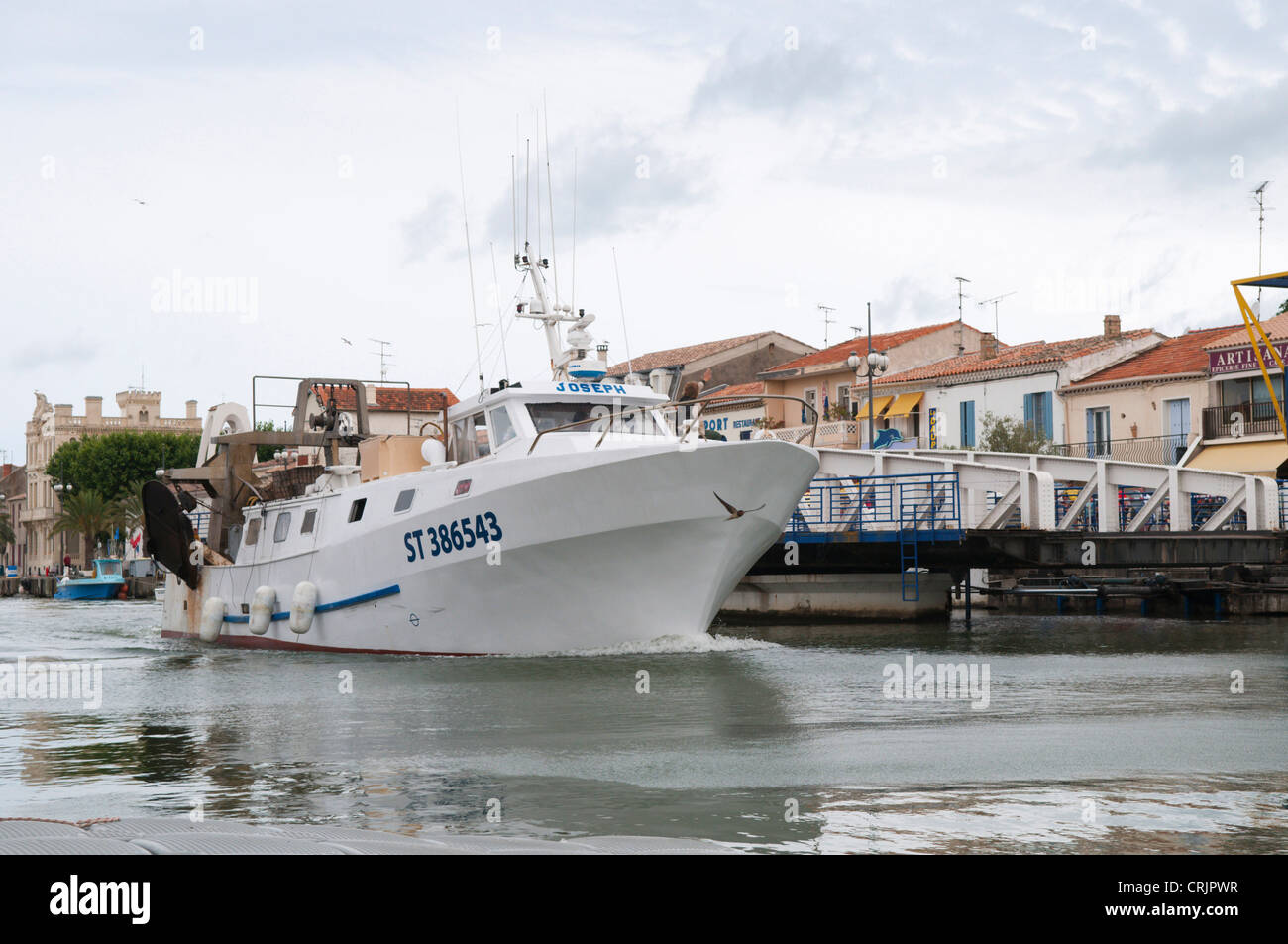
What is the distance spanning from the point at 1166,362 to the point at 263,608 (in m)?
33.9

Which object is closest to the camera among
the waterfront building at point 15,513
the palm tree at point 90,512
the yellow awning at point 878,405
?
the yellow awning at point 878,405

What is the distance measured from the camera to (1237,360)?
42500 mm

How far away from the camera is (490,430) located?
20719 millimetres

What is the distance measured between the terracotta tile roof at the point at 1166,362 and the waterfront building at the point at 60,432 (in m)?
72.4

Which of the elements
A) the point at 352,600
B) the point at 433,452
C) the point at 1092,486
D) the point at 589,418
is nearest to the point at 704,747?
the point at 589,418

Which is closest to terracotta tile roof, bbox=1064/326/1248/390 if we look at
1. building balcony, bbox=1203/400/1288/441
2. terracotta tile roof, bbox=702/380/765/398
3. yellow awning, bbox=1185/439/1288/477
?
building balcony, bbox=1203/400/1288/441

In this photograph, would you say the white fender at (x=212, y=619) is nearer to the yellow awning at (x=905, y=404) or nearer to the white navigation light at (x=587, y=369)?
the white navigation light at (x=587, y=369)

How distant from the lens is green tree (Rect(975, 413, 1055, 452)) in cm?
4659

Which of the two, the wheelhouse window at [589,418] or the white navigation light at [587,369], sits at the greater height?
the white navigation light at [587,369]

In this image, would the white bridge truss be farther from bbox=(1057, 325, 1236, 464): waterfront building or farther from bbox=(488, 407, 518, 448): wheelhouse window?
bbox=(488, 407, 518, 448): wheelhouse window

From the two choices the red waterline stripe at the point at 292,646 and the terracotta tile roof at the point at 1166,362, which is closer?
the red waterline stripe at the point at 292,646

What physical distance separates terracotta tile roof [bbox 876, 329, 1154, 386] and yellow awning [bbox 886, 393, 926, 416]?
24.2 inches

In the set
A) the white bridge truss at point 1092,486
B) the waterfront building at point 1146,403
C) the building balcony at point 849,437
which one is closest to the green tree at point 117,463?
the building balcony at point 849,437

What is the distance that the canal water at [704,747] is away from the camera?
28.8ft
